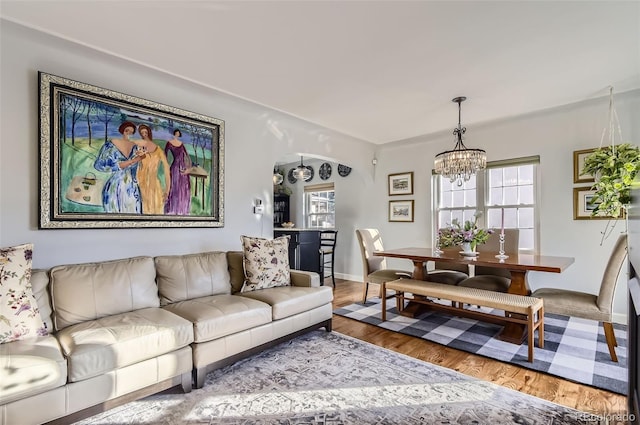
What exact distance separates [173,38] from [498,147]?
4.23 metres

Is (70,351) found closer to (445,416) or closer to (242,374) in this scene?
(242,374)

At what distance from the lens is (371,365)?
2.49 meters

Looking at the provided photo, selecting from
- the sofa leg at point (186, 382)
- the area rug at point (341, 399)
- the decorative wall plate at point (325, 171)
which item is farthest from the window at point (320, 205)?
the sofa leg at point (186, 382)

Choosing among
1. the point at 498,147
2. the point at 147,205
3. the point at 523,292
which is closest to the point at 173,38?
the point at 147,205

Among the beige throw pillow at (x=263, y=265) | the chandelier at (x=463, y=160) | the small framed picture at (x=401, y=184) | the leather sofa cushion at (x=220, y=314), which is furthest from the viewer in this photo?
the small framed picture at (x=401, y=184)

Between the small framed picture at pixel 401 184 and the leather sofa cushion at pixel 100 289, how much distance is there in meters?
4.08

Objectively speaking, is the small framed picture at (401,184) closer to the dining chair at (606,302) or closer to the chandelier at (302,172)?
the chandelier at (302,172)

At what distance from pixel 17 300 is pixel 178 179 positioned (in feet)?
5.23

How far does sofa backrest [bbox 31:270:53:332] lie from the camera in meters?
2.05

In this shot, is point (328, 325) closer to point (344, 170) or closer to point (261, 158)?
point (261, 158)

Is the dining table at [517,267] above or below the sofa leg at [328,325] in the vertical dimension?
Answer: above

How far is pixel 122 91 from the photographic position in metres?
2.81

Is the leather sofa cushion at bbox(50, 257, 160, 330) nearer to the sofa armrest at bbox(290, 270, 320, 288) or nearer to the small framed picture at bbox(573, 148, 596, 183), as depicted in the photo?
the sofa armrest at bbox(290, 270, 320, 288)

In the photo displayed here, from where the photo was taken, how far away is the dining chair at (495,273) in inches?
136
